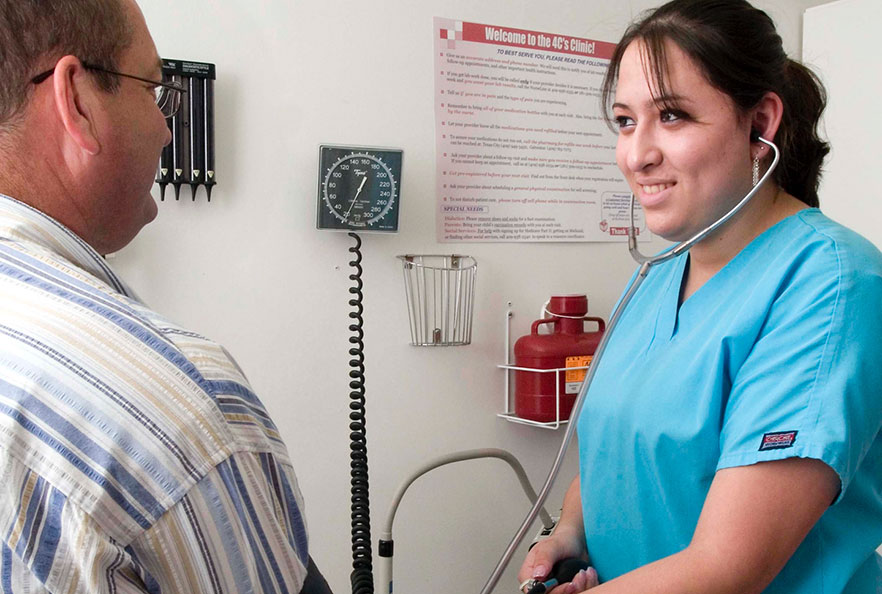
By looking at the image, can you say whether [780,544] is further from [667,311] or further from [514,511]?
[514,511]

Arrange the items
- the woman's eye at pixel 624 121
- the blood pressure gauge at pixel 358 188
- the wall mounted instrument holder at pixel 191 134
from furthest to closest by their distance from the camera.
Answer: the blood pressure gauge at pixel 358 188
the wall mounted instrument holder at pixel 191 134
the woman's eye at pixel 624 121

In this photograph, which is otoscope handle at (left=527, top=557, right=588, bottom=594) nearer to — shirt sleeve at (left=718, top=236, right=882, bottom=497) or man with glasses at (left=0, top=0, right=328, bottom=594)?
shirt sleeve at (left=718, top=236, right=882, bottom=497)

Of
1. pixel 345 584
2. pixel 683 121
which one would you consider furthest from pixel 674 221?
pixel 345 584

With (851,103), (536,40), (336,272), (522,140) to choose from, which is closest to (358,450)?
(336,272)

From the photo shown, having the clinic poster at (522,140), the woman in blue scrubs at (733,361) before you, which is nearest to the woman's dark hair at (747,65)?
the woman in blue scrubs at (733,361)

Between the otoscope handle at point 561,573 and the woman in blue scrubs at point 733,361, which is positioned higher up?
the woman in blue scrubs at point 733,361

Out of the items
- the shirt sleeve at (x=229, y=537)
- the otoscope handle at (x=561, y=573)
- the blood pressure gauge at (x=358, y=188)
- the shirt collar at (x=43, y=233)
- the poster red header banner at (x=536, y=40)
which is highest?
the poster red header banner at (x=536, y=40)

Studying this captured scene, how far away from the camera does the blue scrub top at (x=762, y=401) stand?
0.80m

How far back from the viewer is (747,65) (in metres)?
0.93

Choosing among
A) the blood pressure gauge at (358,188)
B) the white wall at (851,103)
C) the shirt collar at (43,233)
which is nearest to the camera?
the shirt collar at (43,233)

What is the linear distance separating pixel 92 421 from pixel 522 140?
1432 millimetres

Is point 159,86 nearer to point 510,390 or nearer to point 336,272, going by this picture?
point 336,272

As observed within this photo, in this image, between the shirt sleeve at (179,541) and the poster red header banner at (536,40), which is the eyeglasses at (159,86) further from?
the poster red header banner at (536,40)

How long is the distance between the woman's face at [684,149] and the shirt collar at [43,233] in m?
0.66
